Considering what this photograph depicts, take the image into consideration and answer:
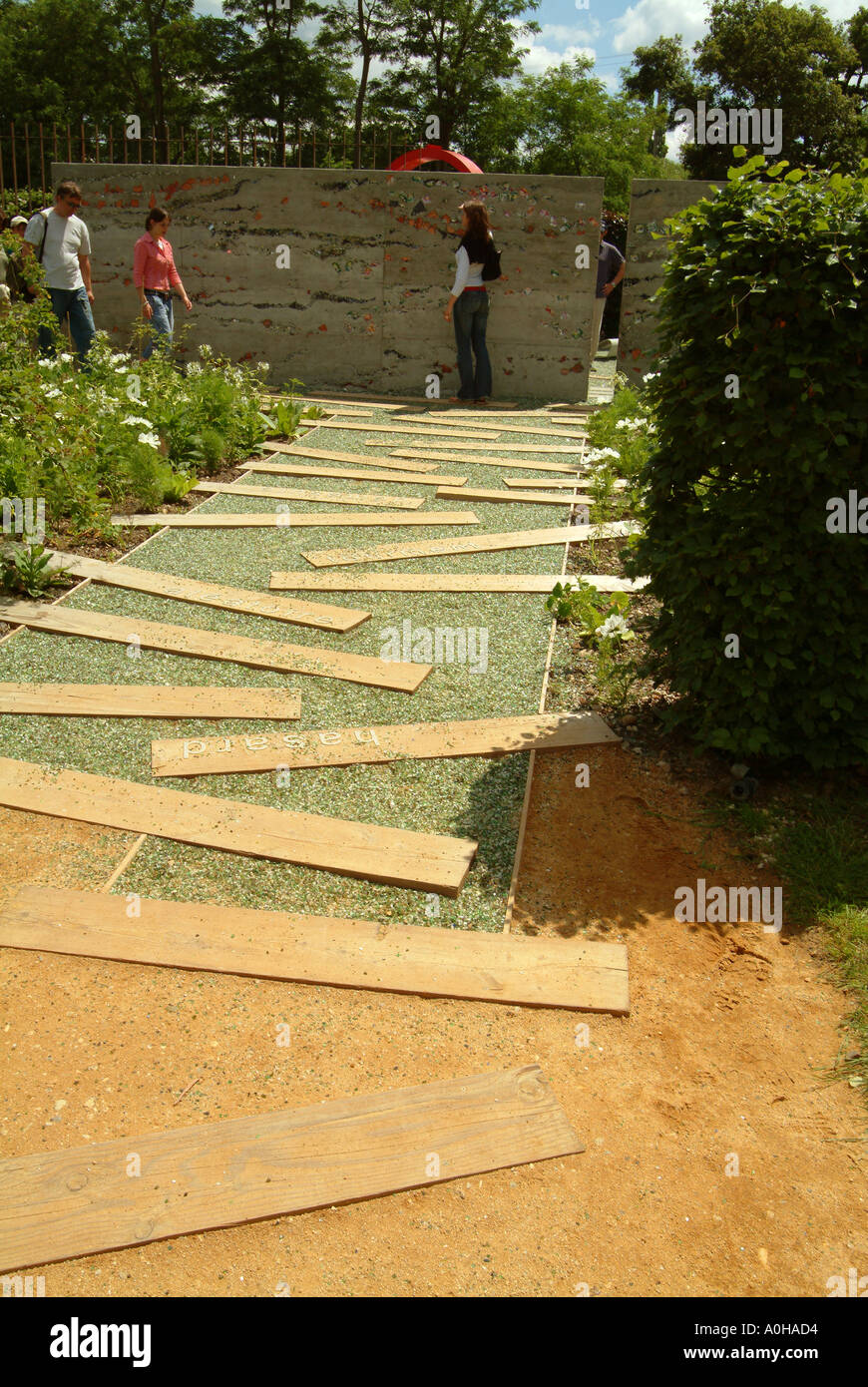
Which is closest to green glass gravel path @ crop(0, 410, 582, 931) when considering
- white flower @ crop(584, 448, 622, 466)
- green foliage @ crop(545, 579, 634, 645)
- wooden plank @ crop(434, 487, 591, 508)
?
green foliage @ crop(545, 579, 634, 645)

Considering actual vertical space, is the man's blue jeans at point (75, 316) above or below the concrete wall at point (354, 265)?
below

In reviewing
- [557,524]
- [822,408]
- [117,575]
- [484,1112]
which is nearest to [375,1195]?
[484,1112]

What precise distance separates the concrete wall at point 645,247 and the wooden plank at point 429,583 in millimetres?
6895

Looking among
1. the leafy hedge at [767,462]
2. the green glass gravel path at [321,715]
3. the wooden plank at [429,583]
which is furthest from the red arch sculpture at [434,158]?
the leafy hedge at [767,462]

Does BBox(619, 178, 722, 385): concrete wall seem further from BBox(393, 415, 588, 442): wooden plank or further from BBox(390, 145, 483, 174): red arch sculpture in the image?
BBox(390, 145, 483, 174): red arch sculpture

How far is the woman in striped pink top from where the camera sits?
1108 cm

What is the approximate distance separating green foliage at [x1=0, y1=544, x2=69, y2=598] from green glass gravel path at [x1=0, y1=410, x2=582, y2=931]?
0.88ft

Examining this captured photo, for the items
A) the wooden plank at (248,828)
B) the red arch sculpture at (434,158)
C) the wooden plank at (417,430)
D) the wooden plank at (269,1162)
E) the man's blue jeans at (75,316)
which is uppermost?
the red arch sculpture at (434,158)

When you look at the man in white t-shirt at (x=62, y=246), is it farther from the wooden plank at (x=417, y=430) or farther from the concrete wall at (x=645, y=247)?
the concrete wall at (x=645, y=247)

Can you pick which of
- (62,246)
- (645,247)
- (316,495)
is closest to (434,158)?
(645,247)
